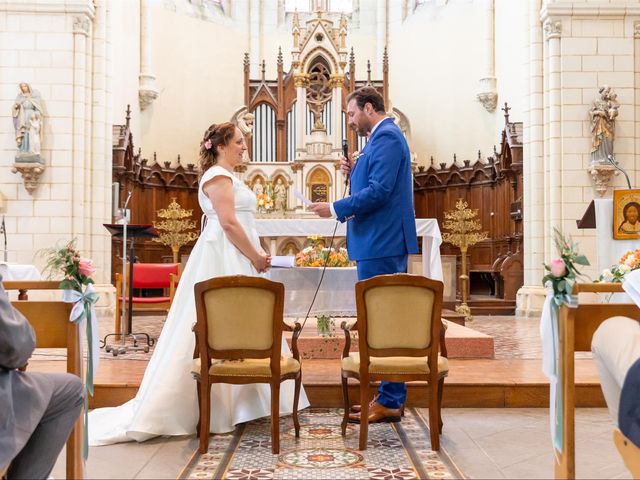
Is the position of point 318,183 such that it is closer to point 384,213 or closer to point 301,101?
point 301,101

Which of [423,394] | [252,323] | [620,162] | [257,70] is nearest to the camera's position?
[252,323]

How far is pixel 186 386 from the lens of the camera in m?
3.82

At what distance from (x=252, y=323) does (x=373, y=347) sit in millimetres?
634

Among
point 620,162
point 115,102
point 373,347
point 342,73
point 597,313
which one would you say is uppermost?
point 342,73

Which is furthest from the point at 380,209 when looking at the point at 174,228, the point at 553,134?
the point at 174,228

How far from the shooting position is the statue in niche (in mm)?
9906

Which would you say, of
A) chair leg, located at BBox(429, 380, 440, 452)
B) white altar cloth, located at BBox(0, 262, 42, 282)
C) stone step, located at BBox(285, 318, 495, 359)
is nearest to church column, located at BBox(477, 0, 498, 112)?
stone step, located at BBox(285, 318, 495, 359)

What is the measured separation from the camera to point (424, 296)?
3.49 metres

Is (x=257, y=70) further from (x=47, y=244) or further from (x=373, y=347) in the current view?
(x=373, y=347)

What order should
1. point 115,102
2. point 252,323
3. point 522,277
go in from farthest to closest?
point 115,102, point 522,277, point 252,323

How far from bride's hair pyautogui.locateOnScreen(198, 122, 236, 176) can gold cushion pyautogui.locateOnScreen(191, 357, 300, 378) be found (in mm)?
1169

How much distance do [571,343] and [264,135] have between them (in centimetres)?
1238

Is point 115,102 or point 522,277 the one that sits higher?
point 115,102

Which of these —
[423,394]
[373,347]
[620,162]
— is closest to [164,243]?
[620,162]
